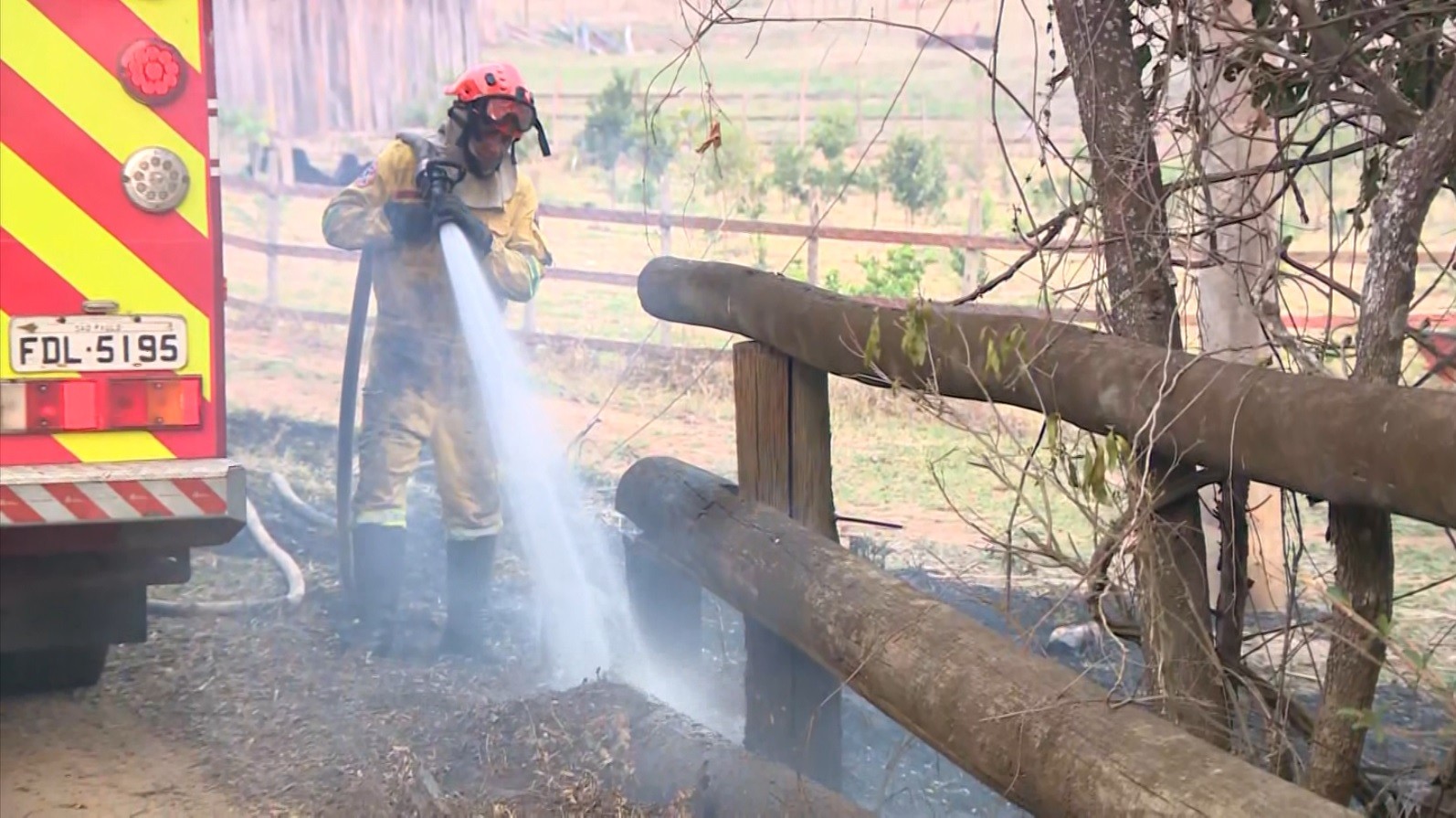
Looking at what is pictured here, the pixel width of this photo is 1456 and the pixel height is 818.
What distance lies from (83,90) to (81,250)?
408 mm

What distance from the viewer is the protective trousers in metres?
6.05

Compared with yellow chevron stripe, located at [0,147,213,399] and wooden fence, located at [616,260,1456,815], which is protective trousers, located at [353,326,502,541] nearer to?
wooden fence, located at [616,260,1456,815]

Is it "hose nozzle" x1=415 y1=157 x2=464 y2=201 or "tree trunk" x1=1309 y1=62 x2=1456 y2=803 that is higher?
"hose nozzle" x1=415 y1=157 x2=464 y2=201

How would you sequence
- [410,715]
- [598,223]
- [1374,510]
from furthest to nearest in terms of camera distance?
1. [598,223]
2. [410,715]
3. [1374,510]

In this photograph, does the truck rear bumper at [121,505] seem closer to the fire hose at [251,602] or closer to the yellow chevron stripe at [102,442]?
the yellow chevron stripe at [102,442]

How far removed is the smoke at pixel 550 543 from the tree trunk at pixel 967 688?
973mm

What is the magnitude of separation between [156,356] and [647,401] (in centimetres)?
779

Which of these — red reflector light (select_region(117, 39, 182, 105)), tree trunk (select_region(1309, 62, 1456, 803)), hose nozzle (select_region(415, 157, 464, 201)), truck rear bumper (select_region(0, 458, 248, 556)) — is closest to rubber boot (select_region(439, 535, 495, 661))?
hose nozzle (select_region(415, 157, 464, 201))

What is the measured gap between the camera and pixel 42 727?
472 cm

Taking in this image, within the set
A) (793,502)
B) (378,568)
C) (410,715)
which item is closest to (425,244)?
(378,568)

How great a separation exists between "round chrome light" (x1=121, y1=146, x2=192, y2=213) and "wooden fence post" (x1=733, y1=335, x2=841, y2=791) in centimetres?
157

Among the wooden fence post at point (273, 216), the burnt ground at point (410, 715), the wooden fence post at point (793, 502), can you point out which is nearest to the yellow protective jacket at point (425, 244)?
the burnt ground at point (410, 715)

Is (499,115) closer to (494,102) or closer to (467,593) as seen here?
(494,102)

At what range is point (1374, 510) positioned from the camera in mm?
2225
